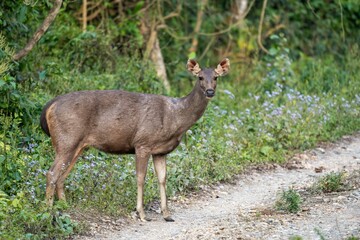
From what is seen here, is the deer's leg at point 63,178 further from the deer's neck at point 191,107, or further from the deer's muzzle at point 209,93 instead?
the deer's muzzle at point 209,93

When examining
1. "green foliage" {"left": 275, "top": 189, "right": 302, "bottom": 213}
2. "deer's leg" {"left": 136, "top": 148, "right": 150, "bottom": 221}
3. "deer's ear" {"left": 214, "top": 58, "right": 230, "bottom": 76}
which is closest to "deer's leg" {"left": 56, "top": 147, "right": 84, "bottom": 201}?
"deer's leg" {"left": 136, "top": 148, "right": 150, "bottom": 221}

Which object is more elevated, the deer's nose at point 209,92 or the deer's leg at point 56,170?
the deer's nose at point 209,92

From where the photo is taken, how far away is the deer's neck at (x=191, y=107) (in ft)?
33.9

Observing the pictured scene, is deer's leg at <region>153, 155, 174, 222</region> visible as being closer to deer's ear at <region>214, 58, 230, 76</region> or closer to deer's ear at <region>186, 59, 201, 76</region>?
deer's ear at <region>186, 59, 201, 76</region>

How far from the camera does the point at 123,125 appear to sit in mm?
10070

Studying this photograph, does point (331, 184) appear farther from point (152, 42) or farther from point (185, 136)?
point (152, 42)

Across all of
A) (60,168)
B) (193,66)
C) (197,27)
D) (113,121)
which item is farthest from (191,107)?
(197,27)

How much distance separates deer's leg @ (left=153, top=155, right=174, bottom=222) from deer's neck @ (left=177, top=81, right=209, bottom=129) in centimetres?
50

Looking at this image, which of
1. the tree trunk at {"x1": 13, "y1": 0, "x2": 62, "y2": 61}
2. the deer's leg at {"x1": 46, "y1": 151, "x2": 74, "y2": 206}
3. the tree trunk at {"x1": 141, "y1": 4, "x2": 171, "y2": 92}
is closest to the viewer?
the deer's leg at {"x1": 46, "y1": 151, "x2": 74, "y2": 206}

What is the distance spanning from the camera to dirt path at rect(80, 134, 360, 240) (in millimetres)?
8883

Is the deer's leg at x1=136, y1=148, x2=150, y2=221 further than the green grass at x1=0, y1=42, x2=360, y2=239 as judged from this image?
Yes

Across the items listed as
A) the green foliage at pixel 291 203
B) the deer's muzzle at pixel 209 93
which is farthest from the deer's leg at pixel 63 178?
the green foliage at pixel 291 203

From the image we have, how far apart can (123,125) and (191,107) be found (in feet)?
2.92

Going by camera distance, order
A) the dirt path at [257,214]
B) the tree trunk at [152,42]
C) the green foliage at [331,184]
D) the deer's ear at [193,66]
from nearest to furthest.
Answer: the dirt path at [257,214] < the deer's ear at [193,66] < the green foliage at [331,184] < the tree trunk at [152,42]
